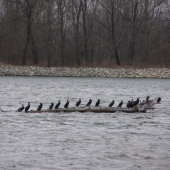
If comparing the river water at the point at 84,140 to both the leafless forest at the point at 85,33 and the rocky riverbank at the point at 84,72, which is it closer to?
the rocky riverbank at the point at 84,72

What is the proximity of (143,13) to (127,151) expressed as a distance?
49217 mm

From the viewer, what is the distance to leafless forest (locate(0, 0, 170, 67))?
65.8 metres

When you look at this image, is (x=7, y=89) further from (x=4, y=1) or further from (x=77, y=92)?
(x=4, y=1)

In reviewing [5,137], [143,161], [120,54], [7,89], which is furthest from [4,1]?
[143,161]

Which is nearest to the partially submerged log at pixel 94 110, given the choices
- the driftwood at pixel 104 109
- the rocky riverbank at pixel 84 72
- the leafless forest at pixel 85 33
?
the driftwood at pixel 104 109

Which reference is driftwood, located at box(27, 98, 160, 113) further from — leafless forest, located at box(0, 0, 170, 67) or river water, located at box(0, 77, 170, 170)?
leafless forest, located at box(0, 0, 170, 67)

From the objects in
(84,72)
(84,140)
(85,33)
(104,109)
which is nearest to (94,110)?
(104,109)

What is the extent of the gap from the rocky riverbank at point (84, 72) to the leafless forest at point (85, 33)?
1.86 m

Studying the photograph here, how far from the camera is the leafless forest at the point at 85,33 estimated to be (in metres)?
65.8

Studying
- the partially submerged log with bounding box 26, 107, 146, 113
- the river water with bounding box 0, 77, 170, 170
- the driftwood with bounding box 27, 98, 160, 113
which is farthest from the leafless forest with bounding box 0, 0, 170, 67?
the partially submerged log with bounding box 26, 107, 146, 113

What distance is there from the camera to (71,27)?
72.9 metres

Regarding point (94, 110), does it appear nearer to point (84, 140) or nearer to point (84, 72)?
point (84, 140)

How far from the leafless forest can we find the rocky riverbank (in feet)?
6.09

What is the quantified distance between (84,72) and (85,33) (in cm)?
736
